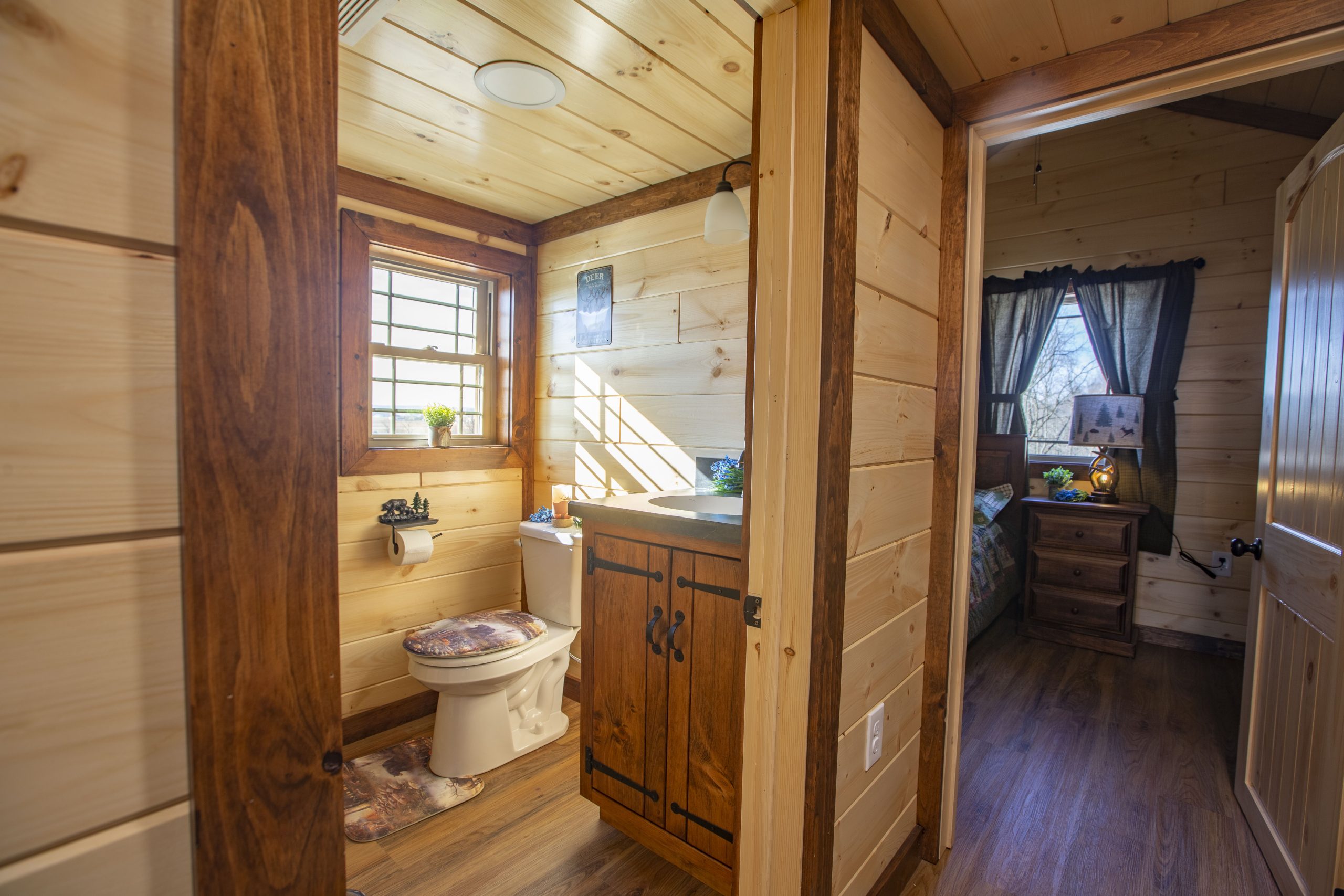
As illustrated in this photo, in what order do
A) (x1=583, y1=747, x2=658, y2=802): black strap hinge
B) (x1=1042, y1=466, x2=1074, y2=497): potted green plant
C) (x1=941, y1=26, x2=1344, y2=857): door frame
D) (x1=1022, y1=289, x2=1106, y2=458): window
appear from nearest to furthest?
(x1=941, y1=26, x2=1344, y2=857): door frame, (x1=583, y1=747, x2=658, y2=802): black strap hinge, (x1=1042, y1=466, x2=1074, y2=497): potted green plant, (x1=1022, y1=289, x2=1106, y2=458): window

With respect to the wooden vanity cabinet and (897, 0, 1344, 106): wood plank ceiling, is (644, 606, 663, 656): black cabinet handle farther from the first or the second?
(897, 0, 1344, 106): wood plank ceiling

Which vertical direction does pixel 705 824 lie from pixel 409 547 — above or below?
below

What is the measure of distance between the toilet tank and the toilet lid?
109mm

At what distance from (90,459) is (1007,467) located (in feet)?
14.3

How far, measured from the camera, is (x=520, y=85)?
1.83m

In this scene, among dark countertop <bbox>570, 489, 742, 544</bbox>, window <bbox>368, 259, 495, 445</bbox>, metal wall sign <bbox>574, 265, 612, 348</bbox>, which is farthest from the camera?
metal wall sign <bbox>574, 265, 612, 348</bbox>

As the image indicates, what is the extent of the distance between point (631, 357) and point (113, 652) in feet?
7.81

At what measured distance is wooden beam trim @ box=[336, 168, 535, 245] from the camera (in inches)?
98.7

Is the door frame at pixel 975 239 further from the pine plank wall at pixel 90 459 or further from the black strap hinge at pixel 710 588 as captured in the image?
the pine plank wall at pixel 90 459

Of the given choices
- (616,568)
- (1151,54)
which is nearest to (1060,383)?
(1151,54)

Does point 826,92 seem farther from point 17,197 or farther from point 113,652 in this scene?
point 113,652

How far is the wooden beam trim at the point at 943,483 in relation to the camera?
168 cm

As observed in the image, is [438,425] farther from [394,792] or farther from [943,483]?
[943,483]

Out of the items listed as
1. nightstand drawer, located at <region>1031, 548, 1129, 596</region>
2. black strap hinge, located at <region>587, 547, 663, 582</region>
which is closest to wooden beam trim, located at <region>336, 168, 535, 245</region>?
black strap hinge, located at <region>587, 547, 663, 582</region>
